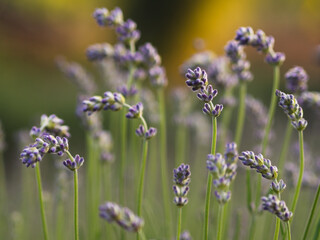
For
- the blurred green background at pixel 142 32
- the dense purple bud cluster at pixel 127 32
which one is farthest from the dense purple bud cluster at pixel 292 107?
the blurred green background at pixel 142 32

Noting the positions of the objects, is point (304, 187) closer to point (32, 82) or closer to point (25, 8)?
point (32, 82)

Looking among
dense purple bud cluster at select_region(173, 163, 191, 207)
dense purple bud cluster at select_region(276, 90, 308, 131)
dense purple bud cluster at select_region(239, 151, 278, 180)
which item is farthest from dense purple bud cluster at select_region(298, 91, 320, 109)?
dense purple bud cluster at select_region(173, 163, 191, 207)

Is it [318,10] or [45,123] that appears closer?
[45,123]

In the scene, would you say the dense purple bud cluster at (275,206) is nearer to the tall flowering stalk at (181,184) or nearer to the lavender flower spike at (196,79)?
the tall flowering stalk at (181,184)

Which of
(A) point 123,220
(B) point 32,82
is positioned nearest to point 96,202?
(A) point 123,220

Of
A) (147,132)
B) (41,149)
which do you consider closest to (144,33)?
(147,132)

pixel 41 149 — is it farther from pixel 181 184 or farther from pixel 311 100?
pixel 311 100
